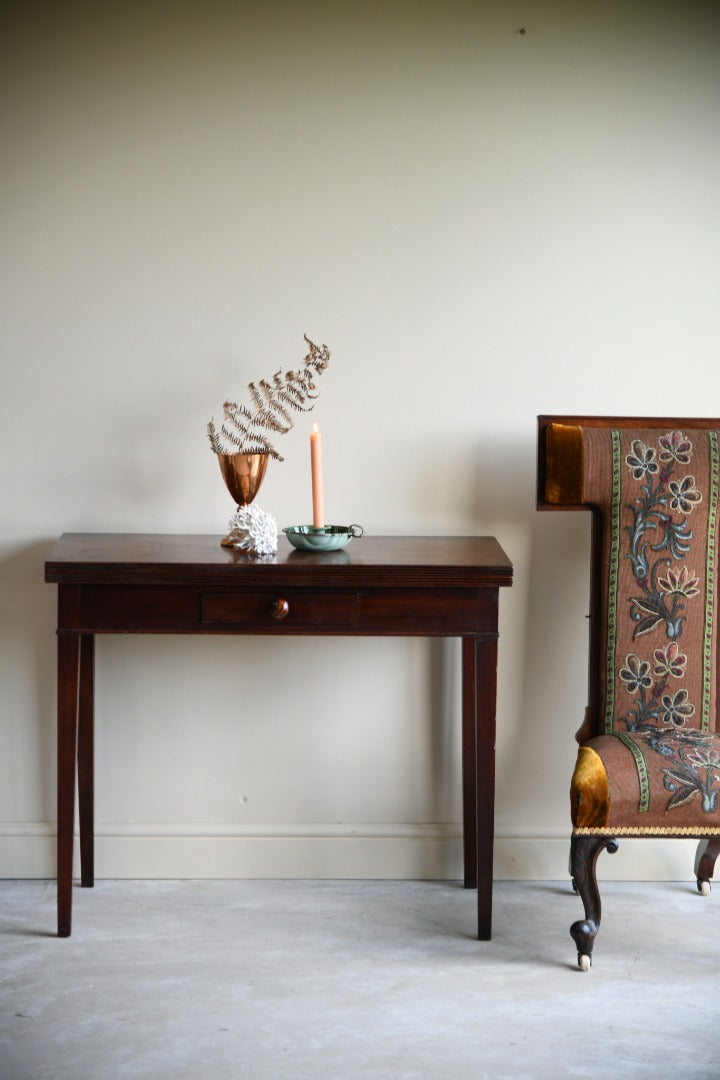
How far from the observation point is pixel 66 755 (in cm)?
237

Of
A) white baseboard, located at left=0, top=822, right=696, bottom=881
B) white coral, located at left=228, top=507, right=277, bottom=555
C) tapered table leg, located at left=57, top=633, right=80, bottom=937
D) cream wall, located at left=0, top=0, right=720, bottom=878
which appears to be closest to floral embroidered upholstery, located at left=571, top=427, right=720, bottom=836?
cream wall, located at left=0, top=0, right=720, bottom=878

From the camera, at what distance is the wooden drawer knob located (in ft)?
7.47

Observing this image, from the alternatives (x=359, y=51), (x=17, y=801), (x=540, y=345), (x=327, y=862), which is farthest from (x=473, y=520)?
(x=17, y=801)

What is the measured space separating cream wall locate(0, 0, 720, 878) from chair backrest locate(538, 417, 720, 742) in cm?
26

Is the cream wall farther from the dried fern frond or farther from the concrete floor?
the concrete floor

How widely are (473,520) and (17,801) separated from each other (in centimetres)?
127

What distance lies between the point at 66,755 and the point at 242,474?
0.69 meters

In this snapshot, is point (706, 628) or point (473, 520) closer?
point (706, 628)

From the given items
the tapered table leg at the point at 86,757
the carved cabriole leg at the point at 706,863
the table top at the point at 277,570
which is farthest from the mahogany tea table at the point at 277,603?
the carved cabriole leg at the point at 706,863

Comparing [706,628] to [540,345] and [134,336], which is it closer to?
[540,345]

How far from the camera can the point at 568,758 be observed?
276cm

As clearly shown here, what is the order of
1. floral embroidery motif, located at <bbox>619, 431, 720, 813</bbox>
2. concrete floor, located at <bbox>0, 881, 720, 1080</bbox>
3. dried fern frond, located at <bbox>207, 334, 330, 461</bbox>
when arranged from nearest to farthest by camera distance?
concrete floor, located at <bbox>0, 881, 720, 1080</bbox> < floral embroidery motif, located at <bbox>619, 431, 720, 813</bbox> < dried fern frond, located at <bbox>207, 334, 330, 461</bbox>

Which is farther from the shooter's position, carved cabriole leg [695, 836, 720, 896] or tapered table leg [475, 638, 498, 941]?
carved cabriole leg [695, 836, 720, 896]

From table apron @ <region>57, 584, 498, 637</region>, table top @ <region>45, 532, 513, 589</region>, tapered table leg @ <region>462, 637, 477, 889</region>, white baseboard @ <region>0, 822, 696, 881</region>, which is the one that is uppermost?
table top @ <region>45, 532, 513, 589</region>
